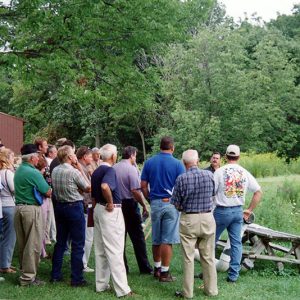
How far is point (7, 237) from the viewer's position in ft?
24.6

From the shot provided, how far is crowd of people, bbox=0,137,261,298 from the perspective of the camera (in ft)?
21.1

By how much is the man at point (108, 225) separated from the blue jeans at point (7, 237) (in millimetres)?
1555

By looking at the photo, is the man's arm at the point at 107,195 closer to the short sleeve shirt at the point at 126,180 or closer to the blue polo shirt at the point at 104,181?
the blue polo shirt at the point at 104,181

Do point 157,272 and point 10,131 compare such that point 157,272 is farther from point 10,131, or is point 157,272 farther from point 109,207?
point 10,131

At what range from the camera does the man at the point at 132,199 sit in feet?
24.6

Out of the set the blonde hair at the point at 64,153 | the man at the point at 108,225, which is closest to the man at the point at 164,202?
the man at the point at 108,225

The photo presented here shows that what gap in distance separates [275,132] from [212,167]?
1012 inches

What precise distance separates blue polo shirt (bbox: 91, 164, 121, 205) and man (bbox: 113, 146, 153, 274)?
92 cm

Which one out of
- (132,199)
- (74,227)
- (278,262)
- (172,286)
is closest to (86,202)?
(132,199)

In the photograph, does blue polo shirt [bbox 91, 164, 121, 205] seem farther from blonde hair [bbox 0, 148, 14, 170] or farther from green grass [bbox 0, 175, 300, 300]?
blonde hair [bbox 0, 148, 14, 170]

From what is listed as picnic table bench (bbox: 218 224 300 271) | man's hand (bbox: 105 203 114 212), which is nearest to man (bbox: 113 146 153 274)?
man's hand (bbox: 105 203 114 212)

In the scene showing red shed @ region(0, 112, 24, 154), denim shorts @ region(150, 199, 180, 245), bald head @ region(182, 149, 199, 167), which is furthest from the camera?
red shed @ region(0, 112, 24, 154)

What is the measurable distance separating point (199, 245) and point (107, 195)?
1.36 meters

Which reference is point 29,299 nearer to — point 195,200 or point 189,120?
point 195,200
